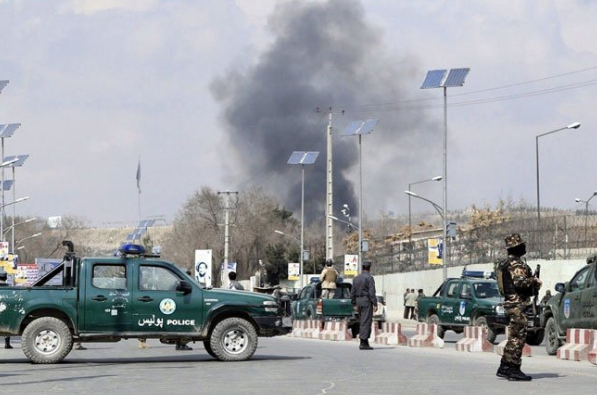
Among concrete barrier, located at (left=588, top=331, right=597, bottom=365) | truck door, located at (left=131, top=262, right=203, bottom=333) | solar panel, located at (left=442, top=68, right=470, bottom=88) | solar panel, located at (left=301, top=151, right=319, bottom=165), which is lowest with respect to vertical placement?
concrete barrier, located at (left=588, top=331, right=597, bottom=365)

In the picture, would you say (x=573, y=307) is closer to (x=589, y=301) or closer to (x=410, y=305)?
(x=589, y=301)

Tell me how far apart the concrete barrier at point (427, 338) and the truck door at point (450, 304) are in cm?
436

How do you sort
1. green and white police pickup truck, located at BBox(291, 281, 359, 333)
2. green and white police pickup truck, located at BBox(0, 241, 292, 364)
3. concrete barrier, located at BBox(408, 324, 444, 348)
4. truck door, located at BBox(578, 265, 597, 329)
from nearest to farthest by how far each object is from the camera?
green and white police pickup truck, located at BBox(0, 241, 292, 364), truck door, located at BBox(578, 265, 597, 329), concrete barrier, located at BBox(408, 324, 444, 348), green and white police pickup truck, located at BBox(291, 281, 359, 333)

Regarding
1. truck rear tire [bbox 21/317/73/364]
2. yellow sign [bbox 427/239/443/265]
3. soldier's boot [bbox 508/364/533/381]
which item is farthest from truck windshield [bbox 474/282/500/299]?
yellow sign [bbox 427/239/443/265]

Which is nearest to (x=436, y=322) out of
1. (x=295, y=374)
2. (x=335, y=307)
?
(x=335, y=307)

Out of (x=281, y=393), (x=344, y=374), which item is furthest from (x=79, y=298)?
(x=281, y=393)

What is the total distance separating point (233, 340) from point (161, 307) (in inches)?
51.1

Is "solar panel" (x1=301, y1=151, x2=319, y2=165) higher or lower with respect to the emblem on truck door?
higher

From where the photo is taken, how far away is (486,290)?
3388 cm

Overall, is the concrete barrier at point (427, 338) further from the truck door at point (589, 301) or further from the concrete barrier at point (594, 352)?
the concrete barrier at point (594, 352)

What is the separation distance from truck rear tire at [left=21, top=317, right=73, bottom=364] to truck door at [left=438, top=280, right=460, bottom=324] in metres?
14.5

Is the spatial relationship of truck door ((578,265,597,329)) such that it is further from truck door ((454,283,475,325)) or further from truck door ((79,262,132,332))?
truck door ((454,283,475,325))

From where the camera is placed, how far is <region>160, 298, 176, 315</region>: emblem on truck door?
22062 mm

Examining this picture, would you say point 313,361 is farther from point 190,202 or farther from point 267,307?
point 190,202
